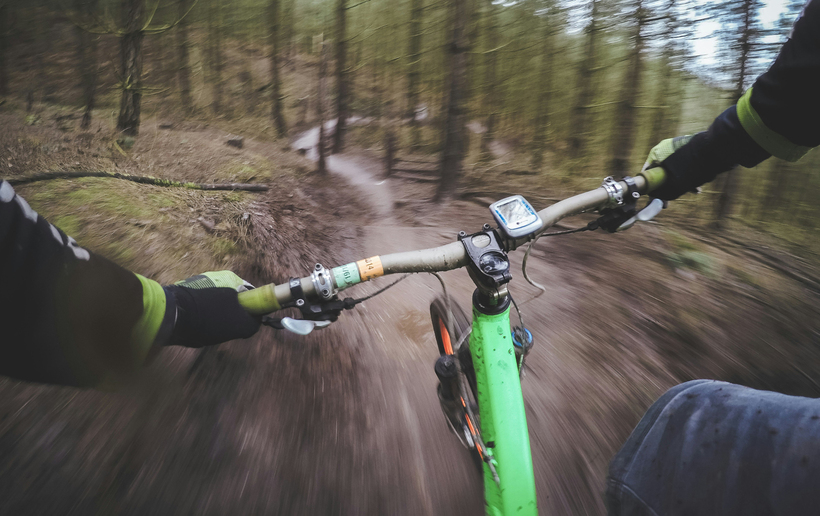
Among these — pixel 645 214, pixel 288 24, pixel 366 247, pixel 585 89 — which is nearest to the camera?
pixel 645 214

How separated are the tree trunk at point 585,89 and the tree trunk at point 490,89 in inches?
92.3

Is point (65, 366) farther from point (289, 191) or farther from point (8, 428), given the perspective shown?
point (289, 191)

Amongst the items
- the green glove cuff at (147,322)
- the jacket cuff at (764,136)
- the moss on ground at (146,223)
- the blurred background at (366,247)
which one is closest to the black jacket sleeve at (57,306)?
the green glove cuff at (147,322)

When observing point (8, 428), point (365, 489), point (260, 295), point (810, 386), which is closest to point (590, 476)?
point (365, 489)

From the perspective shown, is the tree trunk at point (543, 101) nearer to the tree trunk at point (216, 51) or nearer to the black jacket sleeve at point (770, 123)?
the black jacket sleeve at point (770, 123)

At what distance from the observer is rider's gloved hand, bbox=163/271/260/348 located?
4.05ft

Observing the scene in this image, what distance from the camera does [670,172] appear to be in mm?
1570

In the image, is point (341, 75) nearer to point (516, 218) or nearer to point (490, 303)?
point (516, 218)

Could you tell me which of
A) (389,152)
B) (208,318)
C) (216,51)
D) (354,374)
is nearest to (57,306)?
(208,318)

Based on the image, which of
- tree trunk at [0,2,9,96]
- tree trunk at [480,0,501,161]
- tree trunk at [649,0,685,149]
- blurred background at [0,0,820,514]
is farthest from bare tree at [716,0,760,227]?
tree trunk at [0,2,9,96]

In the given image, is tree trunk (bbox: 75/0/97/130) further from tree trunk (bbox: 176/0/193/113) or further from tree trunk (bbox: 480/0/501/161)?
tree trunk (bbox: 480/0/501/161)

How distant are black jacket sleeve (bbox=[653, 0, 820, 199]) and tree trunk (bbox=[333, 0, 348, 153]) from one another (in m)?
9.40

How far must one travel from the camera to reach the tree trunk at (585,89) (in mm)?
7102

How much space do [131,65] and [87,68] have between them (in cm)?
308
